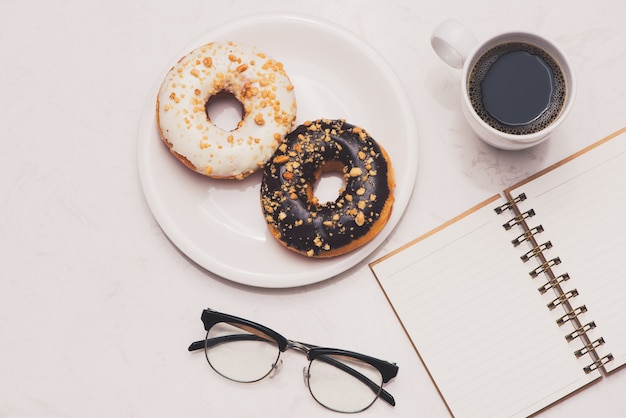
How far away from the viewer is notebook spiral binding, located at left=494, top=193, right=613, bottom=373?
123cm

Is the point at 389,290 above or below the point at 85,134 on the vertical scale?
below

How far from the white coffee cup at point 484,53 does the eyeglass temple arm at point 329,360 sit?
0.50m

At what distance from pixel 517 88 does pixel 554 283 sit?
0.37 m

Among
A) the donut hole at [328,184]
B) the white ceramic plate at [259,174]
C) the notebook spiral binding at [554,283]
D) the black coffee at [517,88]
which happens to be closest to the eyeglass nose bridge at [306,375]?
the white ceramic plate at [259,174]

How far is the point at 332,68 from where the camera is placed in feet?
4.24

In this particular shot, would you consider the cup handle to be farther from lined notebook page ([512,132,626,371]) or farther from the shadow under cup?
lined notebook page ([512,132,626,371])

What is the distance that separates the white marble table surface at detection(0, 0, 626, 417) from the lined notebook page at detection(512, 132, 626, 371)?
0.05m

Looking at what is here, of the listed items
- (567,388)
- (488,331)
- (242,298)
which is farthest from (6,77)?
(567,388)

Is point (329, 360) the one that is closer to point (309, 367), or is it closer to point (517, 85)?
point (309, 367)

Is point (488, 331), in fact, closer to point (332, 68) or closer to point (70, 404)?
point (332, 68)

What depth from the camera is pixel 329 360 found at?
4.07ft

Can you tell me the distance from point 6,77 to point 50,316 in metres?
0.49

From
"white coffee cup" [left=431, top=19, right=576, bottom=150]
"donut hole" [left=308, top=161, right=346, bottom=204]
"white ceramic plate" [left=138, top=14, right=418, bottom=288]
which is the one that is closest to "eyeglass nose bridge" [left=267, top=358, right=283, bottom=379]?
"white ceramic plate" [left=138, top=14, right=418, bottom=288]

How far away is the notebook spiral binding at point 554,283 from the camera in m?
1.23
